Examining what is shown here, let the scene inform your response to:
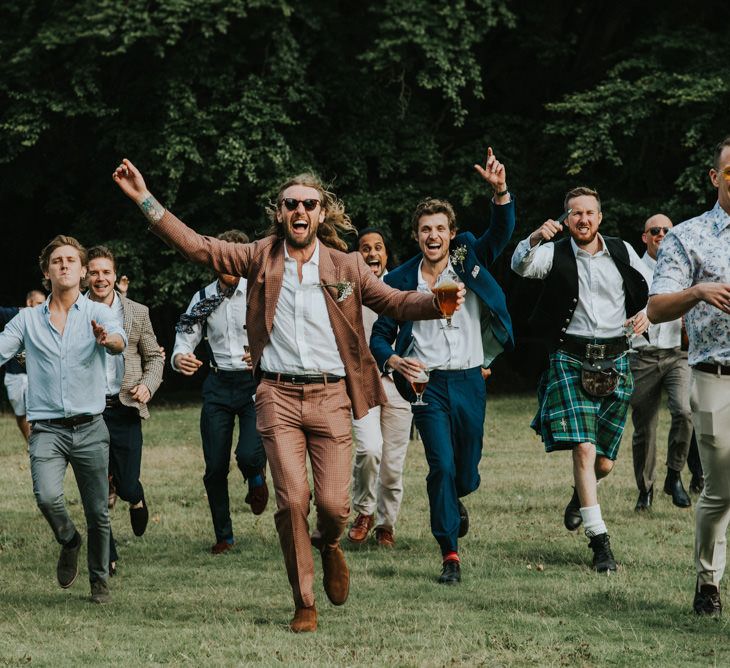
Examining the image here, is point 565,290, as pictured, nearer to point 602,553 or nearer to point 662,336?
point 602,553

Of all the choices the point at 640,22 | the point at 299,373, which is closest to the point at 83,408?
the point at 299,373

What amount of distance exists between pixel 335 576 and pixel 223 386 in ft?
9.37

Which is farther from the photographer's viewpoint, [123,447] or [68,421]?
[123,447]

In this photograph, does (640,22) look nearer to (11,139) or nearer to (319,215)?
(11,139)

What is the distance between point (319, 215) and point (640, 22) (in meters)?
21.1

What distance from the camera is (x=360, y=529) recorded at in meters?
9.77

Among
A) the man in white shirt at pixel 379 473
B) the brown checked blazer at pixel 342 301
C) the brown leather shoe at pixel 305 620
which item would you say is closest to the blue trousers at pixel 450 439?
the brown checked blazer at pixel 342 301

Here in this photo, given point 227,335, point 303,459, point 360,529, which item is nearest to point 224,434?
point 227,335

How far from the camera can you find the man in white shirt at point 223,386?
948 cm

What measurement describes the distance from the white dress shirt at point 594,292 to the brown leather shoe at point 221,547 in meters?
3.05

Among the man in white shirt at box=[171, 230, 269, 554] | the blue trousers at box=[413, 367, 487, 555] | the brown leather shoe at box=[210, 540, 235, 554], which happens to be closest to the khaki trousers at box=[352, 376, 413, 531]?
the man in white shirt at box=[171, 230, 269, 554]

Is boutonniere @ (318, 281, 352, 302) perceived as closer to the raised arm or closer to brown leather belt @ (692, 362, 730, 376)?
the raised arm

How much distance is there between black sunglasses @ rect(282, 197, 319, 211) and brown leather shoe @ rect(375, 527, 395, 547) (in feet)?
11.6

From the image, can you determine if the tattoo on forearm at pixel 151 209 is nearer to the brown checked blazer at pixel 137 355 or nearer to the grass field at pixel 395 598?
the grass field at pixel 395 598
